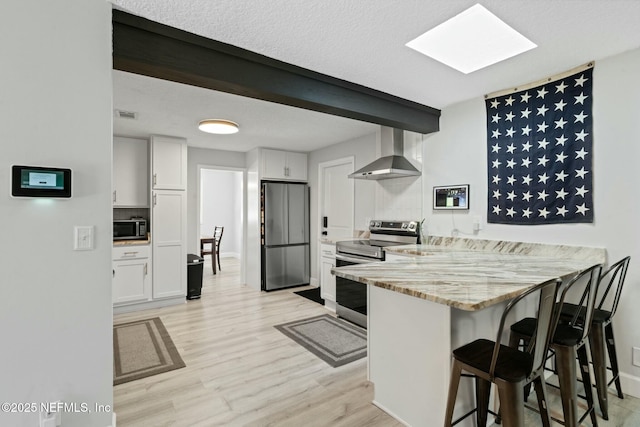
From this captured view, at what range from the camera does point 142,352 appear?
2.91 metres

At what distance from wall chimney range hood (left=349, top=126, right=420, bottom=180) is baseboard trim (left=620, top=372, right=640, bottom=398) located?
2414 mm

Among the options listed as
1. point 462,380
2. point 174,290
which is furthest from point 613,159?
point 174,290

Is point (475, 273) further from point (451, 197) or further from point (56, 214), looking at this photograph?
point (56, 214)

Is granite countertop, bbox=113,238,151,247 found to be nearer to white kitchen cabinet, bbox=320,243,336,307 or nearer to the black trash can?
the black trash can

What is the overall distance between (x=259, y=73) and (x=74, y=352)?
2.02 metres

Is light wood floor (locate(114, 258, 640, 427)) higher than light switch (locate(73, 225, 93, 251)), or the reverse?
light switch (locate(73, 225, 93, 251))

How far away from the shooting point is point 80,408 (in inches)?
63.2

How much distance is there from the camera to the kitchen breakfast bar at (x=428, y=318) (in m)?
1.54

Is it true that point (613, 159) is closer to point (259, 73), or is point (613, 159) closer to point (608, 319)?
point (608, 319)

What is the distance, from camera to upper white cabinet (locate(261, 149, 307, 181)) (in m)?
5.20

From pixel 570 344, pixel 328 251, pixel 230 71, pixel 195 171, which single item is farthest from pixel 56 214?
pixel 195 171

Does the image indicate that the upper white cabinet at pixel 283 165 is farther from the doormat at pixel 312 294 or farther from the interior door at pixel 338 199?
the doormat at pixel 312 294

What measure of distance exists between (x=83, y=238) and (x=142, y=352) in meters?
A: 1.79

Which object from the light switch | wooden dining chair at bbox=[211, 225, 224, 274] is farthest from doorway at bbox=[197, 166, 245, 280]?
the light switch
